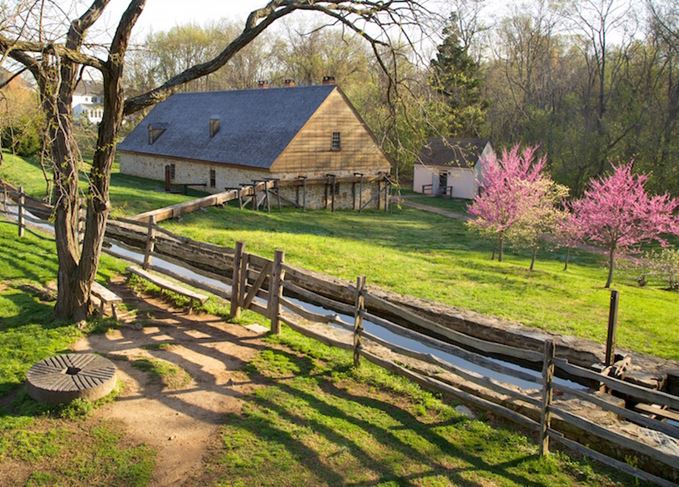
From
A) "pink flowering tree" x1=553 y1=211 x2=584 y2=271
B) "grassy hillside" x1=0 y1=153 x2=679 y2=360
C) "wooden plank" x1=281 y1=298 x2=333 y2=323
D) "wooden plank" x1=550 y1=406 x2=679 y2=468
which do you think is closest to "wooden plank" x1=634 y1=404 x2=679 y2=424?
"wooden plank" x1=550 y1=406 x2=679 y2=468

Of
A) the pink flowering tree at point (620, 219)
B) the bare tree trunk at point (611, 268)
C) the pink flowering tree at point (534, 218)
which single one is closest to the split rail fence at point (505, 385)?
the bare tree trunk at point (611, 268)

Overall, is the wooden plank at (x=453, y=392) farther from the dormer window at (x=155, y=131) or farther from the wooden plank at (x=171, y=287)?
the dormer window at (x=155, y=131)

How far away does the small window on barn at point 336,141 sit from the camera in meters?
34.7

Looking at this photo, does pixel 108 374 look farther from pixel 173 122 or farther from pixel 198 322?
pixel 173 122

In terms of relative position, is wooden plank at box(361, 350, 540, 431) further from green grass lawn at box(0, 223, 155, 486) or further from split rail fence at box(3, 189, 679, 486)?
green grass lawn at box(0, 223, 155, 486)

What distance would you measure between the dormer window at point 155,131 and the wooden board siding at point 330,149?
44.3ft

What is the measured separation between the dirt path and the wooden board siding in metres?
21.1

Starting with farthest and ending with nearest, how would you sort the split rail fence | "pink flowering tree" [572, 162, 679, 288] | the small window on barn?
the small window on barn, "pink flowering tree" [572, 162, 679, 288], the split rail fence

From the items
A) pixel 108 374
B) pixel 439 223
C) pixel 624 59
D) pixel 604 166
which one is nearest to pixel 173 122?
pixel 439 223

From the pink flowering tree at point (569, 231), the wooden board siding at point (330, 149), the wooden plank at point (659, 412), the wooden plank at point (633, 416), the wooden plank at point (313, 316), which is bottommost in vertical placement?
the wooden plank at point (659, 412)

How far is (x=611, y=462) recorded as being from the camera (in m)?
6.70

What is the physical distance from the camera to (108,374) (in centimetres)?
802

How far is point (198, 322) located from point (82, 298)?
82.4 inches

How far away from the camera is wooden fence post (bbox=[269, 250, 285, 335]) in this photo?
10664 mm
